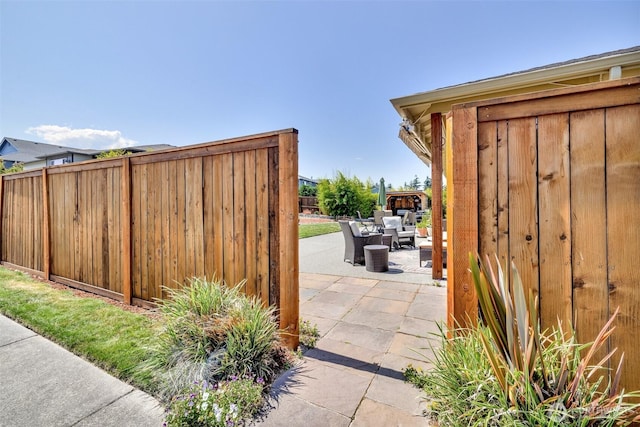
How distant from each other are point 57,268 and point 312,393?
5.46m

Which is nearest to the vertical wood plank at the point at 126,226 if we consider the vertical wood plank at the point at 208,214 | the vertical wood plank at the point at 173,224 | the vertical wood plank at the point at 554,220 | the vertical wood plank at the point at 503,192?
the vertical wood plank at the point at 173,224

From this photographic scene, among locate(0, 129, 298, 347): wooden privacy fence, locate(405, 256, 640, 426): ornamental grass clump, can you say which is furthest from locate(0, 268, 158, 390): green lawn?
locate(405, 256, 640, 426): ornamental grass clump

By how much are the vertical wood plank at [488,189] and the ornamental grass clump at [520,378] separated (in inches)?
14.3

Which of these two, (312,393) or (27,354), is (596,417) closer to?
(312,393)

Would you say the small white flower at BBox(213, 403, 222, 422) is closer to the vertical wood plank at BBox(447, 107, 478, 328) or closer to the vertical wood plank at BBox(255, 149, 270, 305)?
the vertical wood plank at BBox(255, 149, 270, 305)

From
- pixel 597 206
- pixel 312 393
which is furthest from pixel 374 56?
pixel 312 393

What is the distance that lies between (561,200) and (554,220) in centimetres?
12

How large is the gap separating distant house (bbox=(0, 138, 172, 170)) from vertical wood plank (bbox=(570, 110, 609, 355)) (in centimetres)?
Result: 2739

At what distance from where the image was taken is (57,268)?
488cm

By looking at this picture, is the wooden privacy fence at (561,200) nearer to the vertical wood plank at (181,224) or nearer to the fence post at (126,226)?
the vertical wood plank at (181,224)

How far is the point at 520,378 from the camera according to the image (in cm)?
133

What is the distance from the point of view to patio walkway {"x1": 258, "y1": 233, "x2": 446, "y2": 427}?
178 cm

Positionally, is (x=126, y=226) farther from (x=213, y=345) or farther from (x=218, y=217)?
(x=213, y=345)

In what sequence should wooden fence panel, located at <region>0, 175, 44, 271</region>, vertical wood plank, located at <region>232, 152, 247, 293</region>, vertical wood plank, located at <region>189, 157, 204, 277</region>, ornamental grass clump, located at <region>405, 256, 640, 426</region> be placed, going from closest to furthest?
ornamental grass clump, located at <region>405, 256, 640, 426</region> < vertical wood plank, located at <region>232, 152, 247, 293</region> < vertical wood plank, located at <region>189, 157, 204, 277</region> < wooden fence panel, located at <region>0, 175, 44, 271</region>
